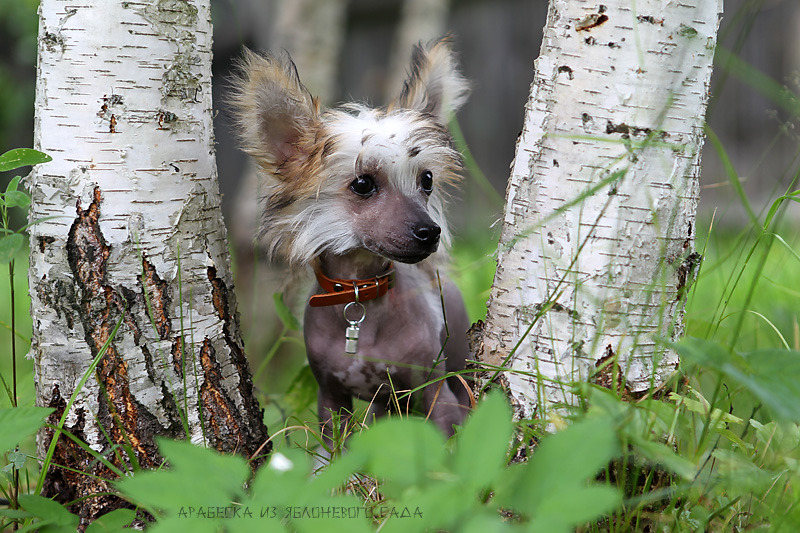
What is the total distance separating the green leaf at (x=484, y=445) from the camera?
3.11 feet

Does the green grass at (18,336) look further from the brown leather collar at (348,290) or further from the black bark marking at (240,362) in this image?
the brown leather collar at (348,290)

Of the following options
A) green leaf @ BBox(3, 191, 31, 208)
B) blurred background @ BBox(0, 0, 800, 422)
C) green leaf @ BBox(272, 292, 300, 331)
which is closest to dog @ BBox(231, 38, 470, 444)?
green leaf @ BBox(272, 292, 300, 331)

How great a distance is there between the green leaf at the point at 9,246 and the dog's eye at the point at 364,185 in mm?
1076

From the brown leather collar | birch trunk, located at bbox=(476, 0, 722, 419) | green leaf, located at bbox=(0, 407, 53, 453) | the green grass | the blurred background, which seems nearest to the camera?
green leaf, located at bbox=(0, 407, 53, 453)

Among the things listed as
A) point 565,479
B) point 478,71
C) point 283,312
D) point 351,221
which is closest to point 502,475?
point 565,479

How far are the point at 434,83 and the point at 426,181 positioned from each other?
A: 0.41 metres

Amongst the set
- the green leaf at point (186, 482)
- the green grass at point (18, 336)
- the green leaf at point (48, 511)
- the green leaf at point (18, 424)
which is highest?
the green leaf at point (186, 482)

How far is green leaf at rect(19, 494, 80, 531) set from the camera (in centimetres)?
137

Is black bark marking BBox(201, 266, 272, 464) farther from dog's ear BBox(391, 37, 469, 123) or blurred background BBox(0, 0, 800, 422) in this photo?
blurred background BBox(0, 0, 800, 422)

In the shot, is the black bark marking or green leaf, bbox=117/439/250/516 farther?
the black bark marking

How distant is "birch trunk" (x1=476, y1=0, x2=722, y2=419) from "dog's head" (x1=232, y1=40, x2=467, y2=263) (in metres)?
0.54

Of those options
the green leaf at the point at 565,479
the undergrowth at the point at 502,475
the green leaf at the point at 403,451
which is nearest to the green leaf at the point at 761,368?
the undergrowth at the point at 502,475

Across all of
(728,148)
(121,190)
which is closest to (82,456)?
(121,190)

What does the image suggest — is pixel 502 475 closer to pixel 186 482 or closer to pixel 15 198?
pixel 186 482
